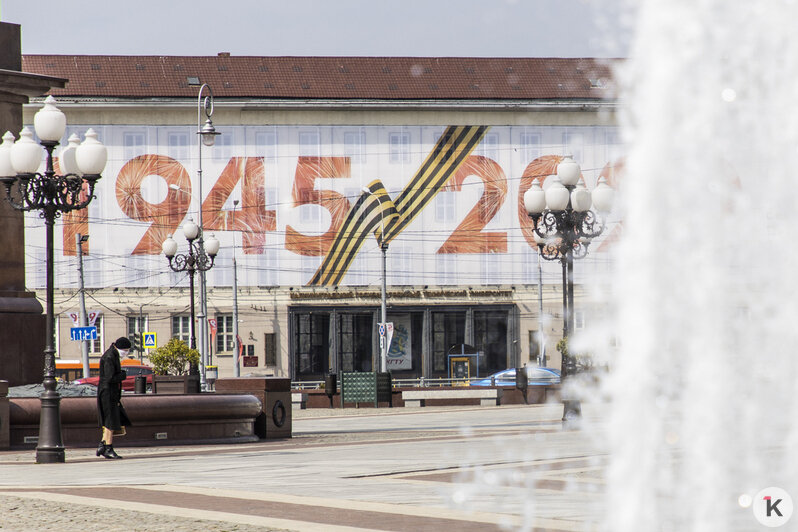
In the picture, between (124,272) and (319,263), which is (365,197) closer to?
(319,263)

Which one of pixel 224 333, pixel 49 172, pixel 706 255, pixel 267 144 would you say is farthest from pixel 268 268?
pixel 706 255

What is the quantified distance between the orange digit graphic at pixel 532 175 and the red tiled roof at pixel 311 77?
3427 mm

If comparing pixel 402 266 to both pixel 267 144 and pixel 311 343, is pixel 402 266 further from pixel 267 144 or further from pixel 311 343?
pixel 267 144

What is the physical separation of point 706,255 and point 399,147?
63.4 meters

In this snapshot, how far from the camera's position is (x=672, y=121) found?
5.34 meters

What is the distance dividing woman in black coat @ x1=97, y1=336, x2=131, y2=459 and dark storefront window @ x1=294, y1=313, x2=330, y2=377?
166 feet

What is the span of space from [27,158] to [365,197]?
2024 inches

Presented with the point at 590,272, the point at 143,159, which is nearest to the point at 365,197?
the point at 143,159

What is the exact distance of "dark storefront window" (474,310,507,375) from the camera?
6894 centimetres

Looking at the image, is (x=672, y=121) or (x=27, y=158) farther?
(x=27, y=158)

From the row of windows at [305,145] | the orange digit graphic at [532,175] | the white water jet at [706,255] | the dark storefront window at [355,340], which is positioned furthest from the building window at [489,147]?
the white water jet at [706,255]

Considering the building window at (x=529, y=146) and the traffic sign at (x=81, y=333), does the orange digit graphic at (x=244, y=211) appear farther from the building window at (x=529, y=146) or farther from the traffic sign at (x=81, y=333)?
the traffic sign at (x=81, y=333)

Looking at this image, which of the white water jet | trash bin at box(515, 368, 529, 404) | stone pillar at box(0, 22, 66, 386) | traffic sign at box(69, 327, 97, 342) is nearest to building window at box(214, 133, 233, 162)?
traffic sign at box(69, 327, 97, 342)

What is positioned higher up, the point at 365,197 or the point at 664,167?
the point at 365,197
